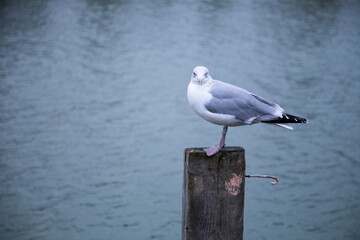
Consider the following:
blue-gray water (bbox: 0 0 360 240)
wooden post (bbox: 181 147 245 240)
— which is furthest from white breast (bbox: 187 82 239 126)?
blue-gray water (bbox: 0 0 360 240)

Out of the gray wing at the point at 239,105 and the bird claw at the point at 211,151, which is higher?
the gray wing at the point at 239,105

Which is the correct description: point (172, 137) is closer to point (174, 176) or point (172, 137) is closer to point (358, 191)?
point (174, 176)

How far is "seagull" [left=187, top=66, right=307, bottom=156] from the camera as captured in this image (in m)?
2.73

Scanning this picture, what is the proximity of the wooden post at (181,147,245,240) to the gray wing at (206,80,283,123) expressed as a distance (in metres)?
0.65

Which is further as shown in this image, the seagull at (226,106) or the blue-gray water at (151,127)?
the blue-gray water at (151,127)

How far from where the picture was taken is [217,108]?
2719 mm

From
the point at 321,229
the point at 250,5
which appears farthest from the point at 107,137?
the point at 250,5

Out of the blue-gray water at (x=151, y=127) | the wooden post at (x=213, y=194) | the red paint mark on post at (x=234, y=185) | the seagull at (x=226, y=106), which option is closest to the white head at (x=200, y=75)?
the seagull at (x=226, y=106)

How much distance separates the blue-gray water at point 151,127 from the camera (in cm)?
680

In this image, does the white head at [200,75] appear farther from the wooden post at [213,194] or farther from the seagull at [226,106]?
the wooden post at [213,194]

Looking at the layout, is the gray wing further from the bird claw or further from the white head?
the bird claw

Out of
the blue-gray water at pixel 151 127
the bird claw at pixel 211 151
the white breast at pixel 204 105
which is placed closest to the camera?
the bird claw at pixel 211 151

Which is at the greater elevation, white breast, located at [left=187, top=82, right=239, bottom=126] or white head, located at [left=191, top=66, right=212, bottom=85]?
white head, located at [left=191, top=66, right=212, bottom=85]

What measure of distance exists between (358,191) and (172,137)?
3707 mm
